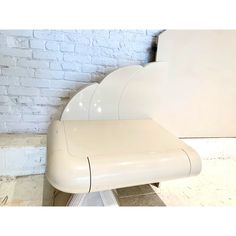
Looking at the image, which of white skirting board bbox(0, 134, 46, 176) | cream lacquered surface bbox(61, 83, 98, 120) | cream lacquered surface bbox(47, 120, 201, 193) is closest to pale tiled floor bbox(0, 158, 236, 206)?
white skirting board bbox(0, 134, 46, 176)

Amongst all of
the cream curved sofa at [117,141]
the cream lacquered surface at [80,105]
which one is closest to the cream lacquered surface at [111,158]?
the cream curved sofa at [117,141]

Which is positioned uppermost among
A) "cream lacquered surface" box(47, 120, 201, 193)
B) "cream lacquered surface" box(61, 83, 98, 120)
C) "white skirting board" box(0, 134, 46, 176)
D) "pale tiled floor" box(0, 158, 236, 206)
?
"cream lacquered surface" box(61, 83, 98, 120)

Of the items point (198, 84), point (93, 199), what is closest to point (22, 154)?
point (93, 199)

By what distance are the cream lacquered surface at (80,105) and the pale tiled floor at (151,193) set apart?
15.2 inches

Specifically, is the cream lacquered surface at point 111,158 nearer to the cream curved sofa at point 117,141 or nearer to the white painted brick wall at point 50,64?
the cream curved sofa at point 117,141

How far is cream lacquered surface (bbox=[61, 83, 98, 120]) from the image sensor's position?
1.19 m

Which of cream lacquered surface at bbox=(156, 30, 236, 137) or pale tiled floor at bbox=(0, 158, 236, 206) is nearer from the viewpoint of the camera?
pale tiled floor at bbox=(0, 158, 236, 206)

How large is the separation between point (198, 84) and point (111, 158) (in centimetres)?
88

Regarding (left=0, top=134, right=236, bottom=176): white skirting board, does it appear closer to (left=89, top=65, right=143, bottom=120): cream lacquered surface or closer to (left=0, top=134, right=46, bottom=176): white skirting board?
(left=0, top=134, right=46, bottom=176): white skirting board

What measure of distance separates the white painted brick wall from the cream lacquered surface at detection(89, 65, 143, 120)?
0.15 meters

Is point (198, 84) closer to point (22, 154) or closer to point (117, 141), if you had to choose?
point (117, 141)

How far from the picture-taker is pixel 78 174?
770 mm

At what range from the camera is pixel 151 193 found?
1205 mm
